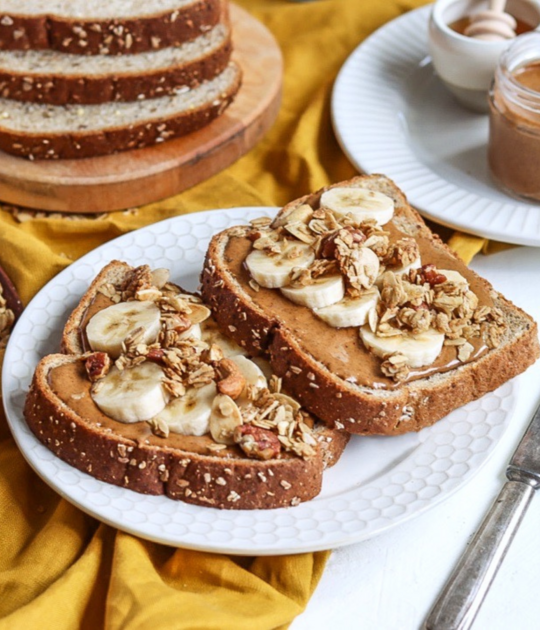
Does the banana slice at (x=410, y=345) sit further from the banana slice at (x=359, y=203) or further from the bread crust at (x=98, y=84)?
the bread crust at (x=98, y=84)

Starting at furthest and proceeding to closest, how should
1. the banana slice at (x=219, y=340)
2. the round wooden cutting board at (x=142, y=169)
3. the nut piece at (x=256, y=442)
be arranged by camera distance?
1. the round wooden cutting board at (x=142, y=169)
2. the banana slice at (x=219, y=340)
3. the nut piece at (x=256, y=442)

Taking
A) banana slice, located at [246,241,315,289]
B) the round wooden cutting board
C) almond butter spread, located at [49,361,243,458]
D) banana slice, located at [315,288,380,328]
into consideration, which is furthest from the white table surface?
the round wooden cutting board

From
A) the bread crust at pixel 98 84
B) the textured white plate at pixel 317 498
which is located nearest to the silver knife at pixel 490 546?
the textured white plate at pixel 317 498

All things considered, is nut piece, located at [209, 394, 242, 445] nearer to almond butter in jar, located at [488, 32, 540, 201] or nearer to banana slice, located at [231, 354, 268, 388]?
banana slice, located at [231, 354, 268, 388]

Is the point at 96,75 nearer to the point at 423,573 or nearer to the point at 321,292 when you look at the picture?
the point at 321,292

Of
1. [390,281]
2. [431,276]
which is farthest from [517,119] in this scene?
[390,281]
